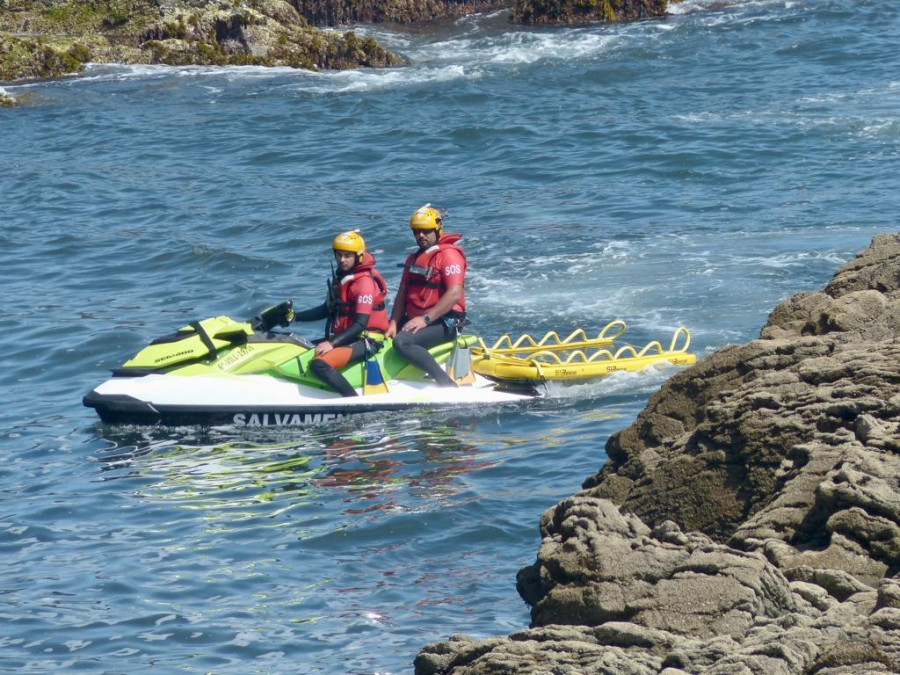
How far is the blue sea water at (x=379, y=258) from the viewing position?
27.8 ft

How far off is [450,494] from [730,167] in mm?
12136

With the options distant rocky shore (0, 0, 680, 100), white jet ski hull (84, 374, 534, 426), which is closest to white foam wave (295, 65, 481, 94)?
distant rocky shore (0, 0, 680, 100)

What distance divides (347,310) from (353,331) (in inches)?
7.8

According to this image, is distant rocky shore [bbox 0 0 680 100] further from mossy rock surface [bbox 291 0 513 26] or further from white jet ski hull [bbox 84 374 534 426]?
white jet ski hull [bbox 84 374 534 426]

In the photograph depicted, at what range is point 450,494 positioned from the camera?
32.9ft

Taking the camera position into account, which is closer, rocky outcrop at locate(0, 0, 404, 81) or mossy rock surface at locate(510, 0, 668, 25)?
rocky outcrop at locate(0, 0, 404, 81)

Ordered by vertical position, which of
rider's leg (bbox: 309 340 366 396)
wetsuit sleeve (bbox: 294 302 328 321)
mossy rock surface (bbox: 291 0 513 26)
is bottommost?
rider's leg (bbox: 309 340 366 396)

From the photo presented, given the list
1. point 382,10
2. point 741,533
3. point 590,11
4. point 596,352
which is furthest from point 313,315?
point 382,10

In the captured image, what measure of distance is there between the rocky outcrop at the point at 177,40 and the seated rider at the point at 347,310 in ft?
57.0

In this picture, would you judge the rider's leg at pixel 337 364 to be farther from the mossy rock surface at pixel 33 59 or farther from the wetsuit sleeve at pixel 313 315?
the mossy rock surface at pixel 33 59

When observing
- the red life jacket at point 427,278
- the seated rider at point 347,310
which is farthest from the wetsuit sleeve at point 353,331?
the red life jacket at point 427,278

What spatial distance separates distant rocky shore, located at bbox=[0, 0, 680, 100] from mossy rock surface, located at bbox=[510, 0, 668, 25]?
447cm

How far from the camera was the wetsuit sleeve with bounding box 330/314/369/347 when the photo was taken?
1193cm

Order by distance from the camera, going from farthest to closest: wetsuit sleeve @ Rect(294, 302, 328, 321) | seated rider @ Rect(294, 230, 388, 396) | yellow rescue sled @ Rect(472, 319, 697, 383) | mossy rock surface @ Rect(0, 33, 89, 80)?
mossy rock surface @ Rect(0, 33, 89, 80) < yellow rescue sled @ Rect(472, 319, 697, 383) < wetsuit sleeve @ Rect(294, 302, 328, 321) < seated rider @ Rect(294, 230, 388, 396)
